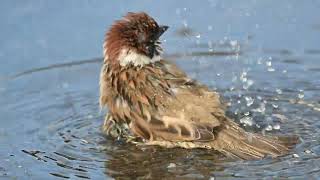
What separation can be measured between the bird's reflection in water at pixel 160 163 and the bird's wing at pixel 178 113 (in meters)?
0.10

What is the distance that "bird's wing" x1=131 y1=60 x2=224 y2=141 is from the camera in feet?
16.5

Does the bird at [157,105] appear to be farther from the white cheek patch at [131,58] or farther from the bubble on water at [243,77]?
the bubble on water at [243,77]

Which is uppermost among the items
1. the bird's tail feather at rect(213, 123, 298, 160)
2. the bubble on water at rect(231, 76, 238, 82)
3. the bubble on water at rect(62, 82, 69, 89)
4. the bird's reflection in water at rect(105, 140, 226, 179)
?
the bubble on water at rect(231, 76, 238, 82)

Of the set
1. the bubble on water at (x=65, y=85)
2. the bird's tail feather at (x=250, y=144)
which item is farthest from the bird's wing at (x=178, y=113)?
the bubble on water at (x=65, y=85)

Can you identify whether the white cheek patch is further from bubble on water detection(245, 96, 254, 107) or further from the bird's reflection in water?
bubble on water detection(245, 96, 254, 107)

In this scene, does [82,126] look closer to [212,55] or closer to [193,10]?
[212,55]

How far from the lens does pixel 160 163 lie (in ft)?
16.1

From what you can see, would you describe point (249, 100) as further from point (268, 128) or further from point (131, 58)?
point (131, 58)

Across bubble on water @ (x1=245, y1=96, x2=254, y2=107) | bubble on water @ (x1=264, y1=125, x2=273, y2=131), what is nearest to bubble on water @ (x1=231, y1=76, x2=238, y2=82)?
bubble on water @ (x1=245, y1=96, x2=254, y2=107)

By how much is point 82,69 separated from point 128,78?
3.99 ft

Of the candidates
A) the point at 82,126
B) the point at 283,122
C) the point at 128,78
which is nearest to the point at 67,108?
the point at 82,126

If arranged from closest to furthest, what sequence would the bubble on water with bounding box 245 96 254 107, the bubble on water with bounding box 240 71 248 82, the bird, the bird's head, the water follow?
the water
the bird
the bird's head
the bubble on water with bounding box 245 96 254 107
the bubble on water with bounding box 240 71 248 82

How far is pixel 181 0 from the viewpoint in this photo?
23.9 feet

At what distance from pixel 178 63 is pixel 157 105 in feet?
4.59
